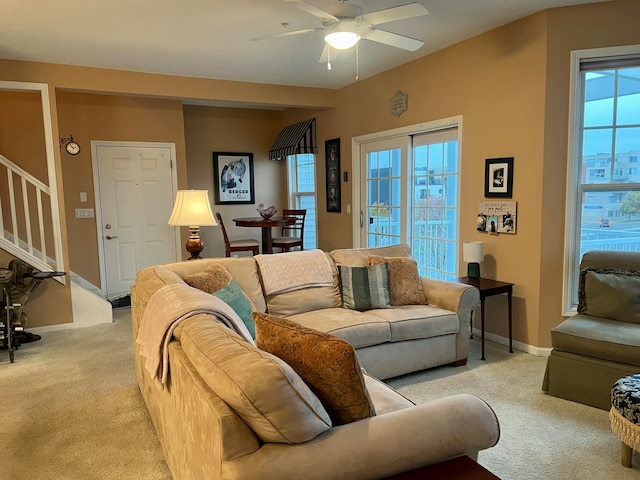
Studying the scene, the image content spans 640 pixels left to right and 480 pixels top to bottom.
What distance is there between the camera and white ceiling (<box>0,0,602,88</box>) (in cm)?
314

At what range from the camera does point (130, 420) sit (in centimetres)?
271

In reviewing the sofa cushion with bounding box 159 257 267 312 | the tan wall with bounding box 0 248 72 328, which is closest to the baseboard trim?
the sofa cushion with bounding box 159 257 267 312

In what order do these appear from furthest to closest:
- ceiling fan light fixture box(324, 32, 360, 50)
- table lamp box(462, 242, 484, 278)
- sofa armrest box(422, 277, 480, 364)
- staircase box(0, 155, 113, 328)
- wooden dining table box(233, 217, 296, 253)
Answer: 1. wooden dining table box(233, 217, 296, 253)
2. staircase box(0, 155, 113, 328)
3. table lamp box(462, 242, 484, 278)
4. sofa armrest box(422, 277, 480, 364)
5. ceiling fan light fixture box(324, 32, 360, 50)

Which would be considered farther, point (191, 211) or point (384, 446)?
point (191, 211)

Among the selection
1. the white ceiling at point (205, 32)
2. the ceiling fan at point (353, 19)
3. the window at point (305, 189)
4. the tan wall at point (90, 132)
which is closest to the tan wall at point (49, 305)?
the tan wall at point (90, 132)

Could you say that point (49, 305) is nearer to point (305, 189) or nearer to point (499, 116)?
point (305, 189)

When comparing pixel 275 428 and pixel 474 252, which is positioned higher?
pixel 474 252

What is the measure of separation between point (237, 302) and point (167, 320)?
80cm

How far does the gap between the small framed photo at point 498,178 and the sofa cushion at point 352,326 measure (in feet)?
5.23

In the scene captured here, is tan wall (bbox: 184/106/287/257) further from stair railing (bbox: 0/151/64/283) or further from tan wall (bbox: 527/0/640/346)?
tan wall (bbox: 527/0/640/346)

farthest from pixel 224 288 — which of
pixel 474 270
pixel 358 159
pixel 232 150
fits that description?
pixel 232 150

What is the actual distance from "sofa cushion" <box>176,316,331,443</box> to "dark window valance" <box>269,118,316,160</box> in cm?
516

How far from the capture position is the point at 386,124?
196 inches

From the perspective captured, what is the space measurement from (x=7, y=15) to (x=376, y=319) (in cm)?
338
